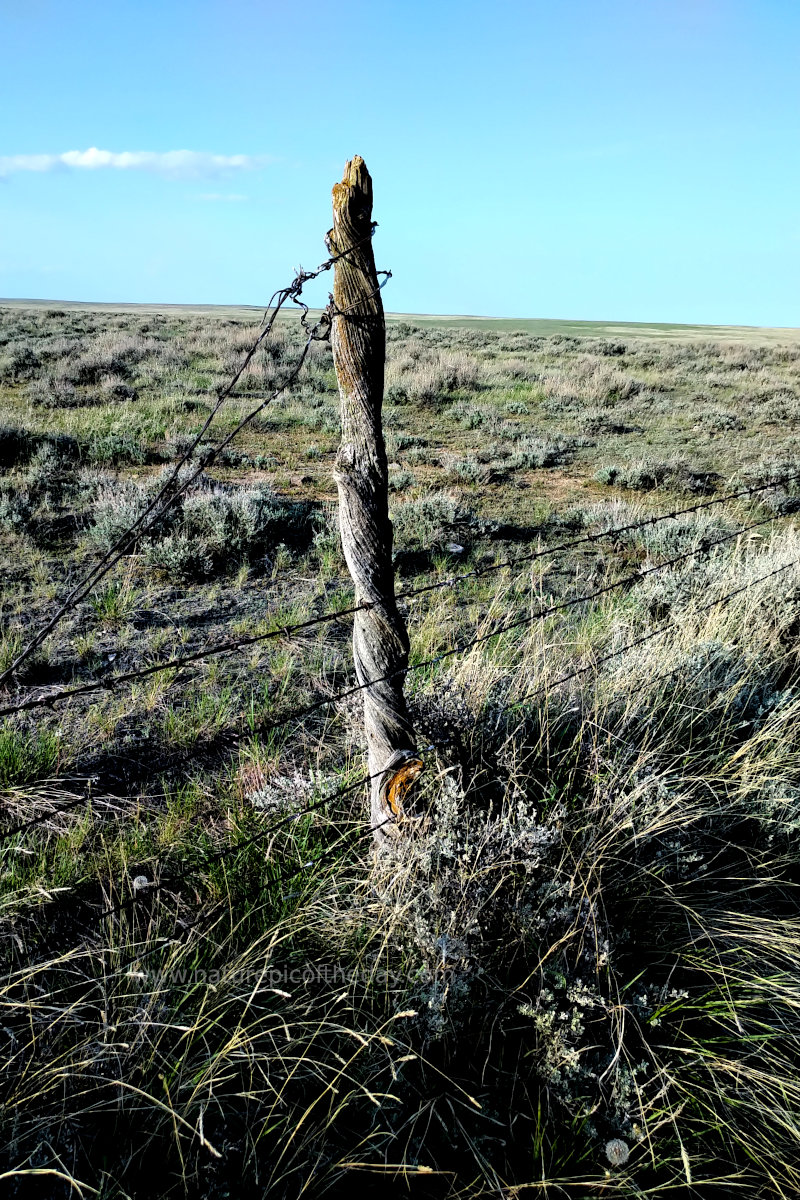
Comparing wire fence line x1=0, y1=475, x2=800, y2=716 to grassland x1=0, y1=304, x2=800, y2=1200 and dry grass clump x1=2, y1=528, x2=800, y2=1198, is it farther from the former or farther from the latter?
dry grass clump x1=2, y1=528, x2=800, y2=1198

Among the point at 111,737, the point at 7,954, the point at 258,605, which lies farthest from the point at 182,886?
the point at 258,605

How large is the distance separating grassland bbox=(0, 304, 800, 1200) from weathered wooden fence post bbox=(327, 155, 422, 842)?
23cm

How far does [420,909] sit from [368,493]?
136 centimetres

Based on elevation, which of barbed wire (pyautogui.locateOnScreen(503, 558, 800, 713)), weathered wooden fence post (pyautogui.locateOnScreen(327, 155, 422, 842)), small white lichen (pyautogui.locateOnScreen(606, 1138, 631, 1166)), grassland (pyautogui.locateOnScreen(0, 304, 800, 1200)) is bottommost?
small white lichen (pyautogui.locateOnScreen(606, 1138, 631, 1166))

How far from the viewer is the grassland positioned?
2016 mm

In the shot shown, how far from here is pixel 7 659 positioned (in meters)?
4.93

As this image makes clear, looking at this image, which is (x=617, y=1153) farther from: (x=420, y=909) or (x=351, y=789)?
(x=351, y=789)

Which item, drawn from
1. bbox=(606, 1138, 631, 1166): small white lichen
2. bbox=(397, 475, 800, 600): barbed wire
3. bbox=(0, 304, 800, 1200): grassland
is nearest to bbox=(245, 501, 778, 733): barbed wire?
bbox=(0, 304, 800, 1200): grassland

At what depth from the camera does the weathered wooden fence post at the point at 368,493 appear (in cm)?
236

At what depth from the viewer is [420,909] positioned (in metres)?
2.45

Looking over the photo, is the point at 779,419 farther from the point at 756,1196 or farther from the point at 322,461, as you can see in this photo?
the point at 756,1196

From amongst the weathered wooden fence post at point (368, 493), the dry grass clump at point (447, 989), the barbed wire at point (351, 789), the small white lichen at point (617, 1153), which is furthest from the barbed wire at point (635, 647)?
the small white lichen at point (617, 1153)

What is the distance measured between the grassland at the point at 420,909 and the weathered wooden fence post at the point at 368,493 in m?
0.23

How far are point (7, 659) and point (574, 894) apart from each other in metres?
3.95
